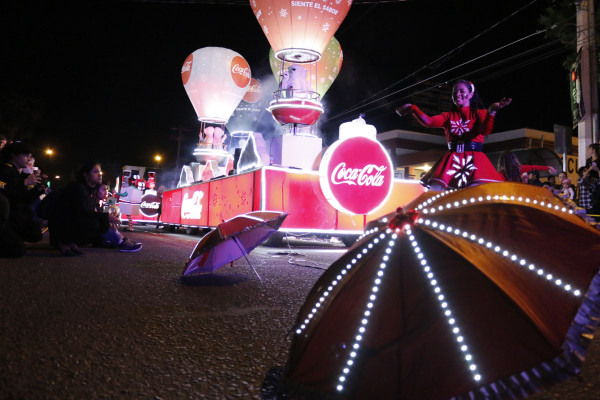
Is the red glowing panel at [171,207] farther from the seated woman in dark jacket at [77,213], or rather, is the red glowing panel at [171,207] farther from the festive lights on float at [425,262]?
the festive lights on float at [425,262]

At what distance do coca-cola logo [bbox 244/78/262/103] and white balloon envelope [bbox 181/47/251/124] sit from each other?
354cm

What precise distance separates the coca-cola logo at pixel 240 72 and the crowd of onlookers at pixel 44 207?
10.5 meters

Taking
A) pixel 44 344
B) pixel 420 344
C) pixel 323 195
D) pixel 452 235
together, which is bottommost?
pixel 44 344

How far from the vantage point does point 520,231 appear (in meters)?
1.67

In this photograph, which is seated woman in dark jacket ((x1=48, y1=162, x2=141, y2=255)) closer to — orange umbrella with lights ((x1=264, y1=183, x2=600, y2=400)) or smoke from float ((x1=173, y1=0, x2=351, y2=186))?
smoke from float ((x1=173, y1=0, x2=351, y2=186))

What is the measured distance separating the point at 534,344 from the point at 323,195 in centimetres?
932

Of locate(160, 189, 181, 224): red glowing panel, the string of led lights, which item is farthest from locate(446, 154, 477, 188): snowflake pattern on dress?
locate(160, 189, 181, 224): red glowing panel

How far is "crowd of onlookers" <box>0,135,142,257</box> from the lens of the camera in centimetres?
668

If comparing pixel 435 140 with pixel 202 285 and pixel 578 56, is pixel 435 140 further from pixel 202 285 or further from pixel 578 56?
pixel 202 285

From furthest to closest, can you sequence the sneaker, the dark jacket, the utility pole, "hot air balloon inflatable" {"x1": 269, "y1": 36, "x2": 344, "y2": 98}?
"hot air balloon inflatable" {"x1": 269, "y1": 36, "x2": 344, "y2": 98}, the utility pole, the sneaker, the dark jacket

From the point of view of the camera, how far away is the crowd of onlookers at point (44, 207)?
6.68m

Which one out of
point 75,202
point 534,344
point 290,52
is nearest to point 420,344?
point 534,344

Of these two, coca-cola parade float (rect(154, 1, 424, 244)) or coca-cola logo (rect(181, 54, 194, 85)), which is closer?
coca-cola parade float (rect(154, 1, 424, 244))

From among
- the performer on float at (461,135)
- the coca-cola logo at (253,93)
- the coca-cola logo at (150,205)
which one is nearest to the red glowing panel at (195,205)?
the coca-cola logo at (253,93)
